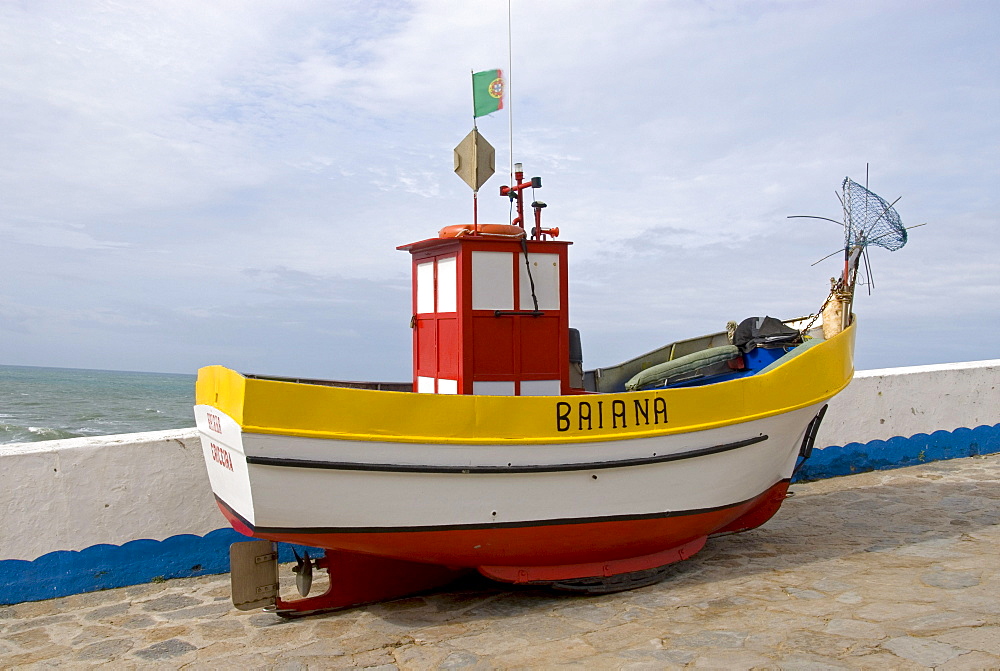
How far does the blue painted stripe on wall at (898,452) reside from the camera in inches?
312

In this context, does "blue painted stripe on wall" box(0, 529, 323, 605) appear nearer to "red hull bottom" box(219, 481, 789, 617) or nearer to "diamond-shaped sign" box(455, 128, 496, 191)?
"red hull bottom" box(219, 481, 789, 617)

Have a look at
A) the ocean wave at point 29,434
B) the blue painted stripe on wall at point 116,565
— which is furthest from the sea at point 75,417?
the blue painted stripe on wall at point 116,565

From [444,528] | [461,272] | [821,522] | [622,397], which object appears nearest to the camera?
[444,528]

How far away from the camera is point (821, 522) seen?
631cm

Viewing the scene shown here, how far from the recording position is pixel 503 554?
14.7 ft

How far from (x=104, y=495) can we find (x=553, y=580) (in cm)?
Result: 293

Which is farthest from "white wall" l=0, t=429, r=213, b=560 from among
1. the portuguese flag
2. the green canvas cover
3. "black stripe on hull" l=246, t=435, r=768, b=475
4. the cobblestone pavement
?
the green canvas cover

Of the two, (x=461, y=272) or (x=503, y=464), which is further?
(x=461, y=272)

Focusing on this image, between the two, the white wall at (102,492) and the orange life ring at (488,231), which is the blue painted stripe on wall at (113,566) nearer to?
the white wall at (102,492)

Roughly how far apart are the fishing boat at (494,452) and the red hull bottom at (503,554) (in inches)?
0.5

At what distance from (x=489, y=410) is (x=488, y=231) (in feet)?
4.49

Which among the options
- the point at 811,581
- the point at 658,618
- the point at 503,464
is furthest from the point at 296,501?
the point at 811,581

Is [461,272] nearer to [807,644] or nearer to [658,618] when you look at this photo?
[658,618]

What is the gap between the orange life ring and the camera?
5.03 meters
